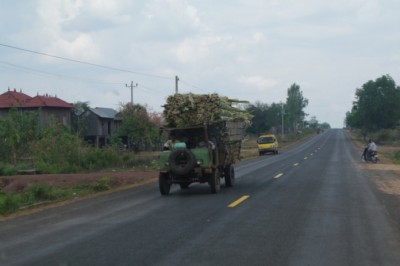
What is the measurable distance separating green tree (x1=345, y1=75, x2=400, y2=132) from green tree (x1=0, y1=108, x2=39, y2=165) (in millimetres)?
76432

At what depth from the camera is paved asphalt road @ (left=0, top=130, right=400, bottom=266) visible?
7.65 m

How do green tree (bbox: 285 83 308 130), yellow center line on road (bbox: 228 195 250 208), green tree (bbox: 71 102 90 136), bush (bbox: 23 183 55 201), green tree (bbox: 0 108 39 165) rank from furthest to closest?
green tree (bbox: 285 83 308 130) < green tree (bbox: 71 102 90 136) < green tree (bbox: 0 108 39 165) < bush (bbox: 23 183 55 201) < yellow center line on road (bbox: 228 195 250 208)

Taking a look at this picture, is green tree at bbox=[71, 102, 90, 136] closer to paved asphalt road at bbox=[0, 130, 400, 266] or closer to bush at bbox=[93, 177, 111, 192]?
bush at bbox=[93, 177, 111, 192]

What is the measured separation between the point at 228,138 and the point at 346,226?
27.3 ft

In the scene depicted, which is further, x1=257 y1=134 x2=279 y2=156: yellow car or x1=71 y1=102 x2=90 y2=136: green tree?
x1=71 y1=102 x2=90 y2=136: green tree

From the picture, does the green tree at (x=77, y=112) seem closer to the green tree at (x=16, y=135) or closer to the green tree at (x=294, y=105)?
the green tree at (x=16, y=135)

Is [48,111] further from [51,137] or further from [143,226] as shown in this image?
[143,226]

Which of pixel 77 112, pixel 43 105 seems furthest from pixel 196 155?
pixel 77 112

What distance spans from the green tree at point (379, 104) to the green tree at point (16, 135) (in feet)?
251

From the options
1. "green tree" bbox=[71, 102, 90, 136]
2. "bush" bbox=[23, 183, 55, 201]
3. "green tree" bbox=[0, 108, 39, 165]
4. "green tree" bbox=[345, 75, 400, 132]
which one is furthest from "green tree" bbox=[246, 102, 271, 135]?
"bush" bbox=[23, 183, 55, 201]

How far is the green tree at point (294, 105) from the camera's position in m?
165

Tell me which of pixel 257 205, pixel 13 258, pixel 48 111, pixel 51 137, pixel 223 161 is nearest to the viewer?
pixel 13 258

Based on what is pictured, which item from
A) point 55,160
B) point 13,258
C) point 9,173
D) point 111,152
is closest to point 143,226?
point 13,258

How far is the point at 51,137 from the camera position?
111 ft
